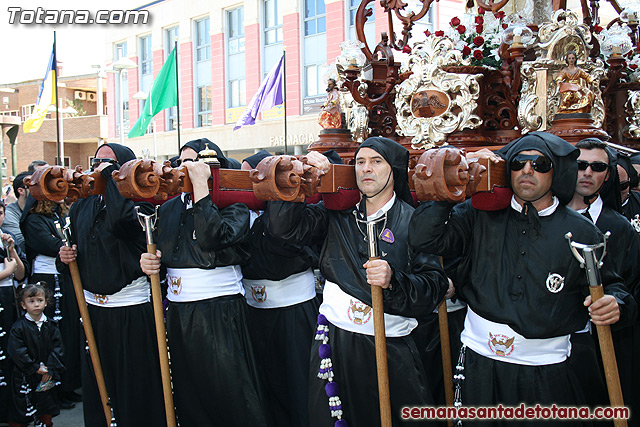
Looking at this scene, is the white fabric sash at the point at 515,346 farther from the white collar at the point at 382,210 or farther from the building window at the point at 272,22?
the building window at the point at 272,22

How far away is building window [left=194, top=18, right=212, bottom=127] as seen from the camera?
70.1 ft

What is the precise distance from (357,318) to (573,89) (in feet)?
10.1

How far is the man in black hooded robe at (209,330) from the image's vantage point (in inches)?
143

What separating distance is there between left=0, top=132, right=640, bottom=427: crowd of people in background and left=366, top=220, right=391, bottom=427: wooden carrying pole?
0.08 metres

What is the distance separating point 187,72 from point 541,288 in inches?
813

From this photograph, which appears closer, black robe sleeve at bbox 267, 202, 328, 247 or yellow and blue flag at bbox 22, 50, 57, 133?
black robe sleeve at bbox 267, 202, 328, 247

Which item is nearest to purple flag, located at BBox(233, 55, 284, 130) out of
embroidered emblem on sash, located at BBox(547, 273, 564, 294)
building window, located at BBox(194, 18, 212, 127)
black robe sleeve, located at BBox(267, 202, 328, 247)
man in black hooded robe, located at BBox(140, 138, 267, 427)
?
man in black hooded robe, located at BBox(140, 138, 267, 427)

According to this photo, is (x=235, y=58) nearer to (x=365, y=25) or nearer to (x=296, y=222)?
(x=365, y=25)

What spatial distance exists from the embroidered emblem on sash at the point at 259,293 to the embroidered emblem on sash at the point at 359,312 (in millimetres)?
1164

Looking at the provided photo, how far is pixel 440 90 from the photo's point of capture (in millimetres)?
5340

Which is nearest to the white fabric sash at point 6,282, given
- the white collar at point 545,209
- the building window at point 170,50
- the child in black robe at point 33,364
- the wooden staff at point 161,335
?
the child in black robe at point 33,364

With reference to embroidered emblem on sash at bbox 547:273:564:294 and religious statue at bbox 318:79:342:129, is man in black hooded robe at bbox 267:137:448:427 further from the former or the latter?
religious statue at bbox 318:79:342:129

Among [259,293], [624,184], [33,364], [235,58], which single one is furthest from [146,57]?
[624,184]

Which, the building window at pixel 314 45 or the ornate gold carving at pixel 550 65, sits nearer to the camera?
the ornate gold carving at pixel 550 65
